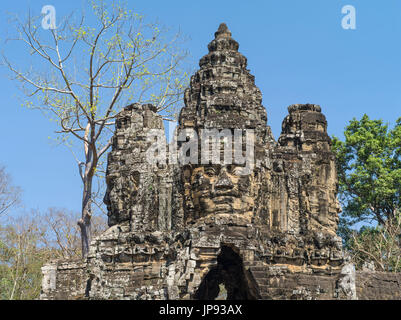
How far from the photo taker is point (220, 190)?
719 inches

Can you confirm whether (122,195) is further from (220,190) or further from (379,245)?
(379,245)

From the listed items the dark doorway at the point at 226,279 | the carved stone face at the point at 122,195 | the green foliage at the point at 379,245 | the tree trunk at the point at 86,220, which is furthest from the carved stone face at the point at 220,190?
the green foliage at the point at 379,245

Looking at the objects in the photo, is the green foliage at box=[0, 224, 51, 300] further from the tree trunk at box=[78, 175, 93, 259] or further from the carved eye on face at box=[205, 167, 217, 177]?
the carved eye on face at box=[205, 167, 217, 177]

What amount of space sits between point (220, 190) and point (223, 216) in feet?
2.22

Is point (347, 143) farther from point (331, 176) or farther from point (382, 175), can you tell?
point (331, 176)

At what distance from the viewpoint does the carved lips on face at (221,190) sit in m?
18.2

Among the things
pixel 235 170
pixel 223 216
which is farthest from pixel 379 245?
pixel 223 216

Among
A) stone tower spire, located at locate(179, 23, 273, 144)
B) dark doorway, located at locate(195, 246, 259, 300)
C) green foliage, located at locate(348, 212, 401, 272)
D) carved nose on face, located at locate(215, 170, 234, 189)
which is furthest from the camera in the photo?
green foliage, located at locate(348, 212, 401, 272)

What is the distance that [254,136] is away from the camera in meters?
19.1

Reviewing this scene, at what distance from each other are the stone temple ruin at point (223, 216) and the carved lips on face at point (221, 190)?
0.03 m

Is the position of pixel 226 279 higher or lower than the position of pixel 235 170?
lower

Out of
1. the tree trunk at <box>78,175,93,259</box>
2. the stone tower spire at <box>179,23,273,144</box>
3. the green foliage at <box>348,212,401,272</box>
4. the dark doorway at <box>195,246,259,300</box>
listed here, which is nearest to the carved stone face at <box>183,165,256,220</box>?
the stone tower spire at <box>179,23,273,144</box>

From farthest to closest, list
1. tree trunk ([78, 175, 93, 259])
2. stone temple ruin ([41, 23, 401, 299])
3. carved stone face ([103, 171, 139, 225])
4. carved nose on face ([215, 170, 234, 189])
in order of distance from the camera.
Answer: tree trunk ([78, 175, 93, 259]) → carved stone face ([103, 171, 139, 225]) → carved nose on face ([215, 170, 234, 189]) → stone temple ruin ([41, 23, 401, 299])

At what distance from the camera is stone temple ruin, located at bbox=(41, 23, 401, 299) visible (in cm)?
1788
